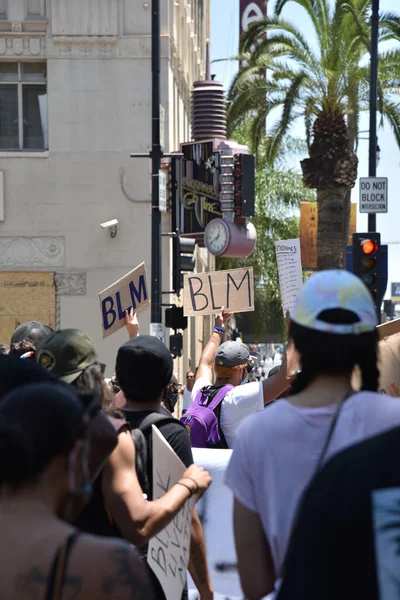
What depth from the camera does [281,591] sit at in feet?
6.37

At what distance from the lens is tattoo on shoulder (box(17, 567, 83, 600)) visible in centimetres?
215

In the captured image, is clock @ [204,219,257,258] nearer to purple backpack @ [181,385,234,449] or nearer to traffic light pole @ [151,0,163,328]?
traffic light pole @ [151,0,163,328]

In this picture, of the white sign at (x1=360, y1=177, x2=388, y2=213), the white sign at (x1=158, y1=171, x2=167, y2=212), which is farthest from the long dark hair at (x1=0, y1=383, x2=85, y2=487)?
the white sign at (x1=360, y1=177, x2=388, y2=213)

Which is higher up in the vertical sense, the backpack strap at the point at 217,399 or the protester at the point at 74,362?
the protester at the point at 74,362

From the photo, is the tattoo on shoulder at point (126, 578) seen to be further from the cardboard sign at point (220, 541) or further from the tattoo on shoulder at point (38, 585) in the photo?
the cardboard sign at point (220, 541)

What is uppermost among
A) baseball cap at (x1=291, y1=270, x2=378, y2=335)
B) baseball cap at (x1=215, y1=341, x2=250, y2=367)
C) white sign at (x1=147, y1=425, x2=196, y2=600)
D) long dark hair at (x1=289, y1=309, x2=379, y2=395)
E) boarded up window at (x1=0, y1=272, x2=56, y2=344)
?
baseball cap at (x1=291, y1=270, x2=378, y2=335)

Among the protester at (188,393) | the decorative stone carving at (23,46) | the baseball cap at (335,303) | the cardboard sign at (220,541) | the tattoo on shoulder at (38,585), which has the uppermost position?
the decorative stone carving at (23,46)

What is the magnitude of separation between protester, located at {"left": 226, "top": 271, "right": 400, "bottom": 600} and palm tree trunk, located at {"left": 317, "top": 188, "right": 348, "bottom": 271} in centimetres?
1941

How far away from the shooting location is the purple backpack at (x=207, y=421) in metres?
5.35

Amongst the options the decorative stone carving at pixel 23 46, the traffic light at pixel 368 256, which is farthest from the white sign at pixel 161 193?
the decorative stone carving at pixel 23 46

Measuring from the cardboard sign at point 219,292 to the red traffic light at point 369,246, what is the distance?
613 cm

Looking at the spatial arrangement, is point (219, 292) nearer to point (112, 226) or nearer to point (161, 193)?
point (161, 193)

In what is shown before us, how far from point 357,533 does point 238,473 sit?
105 centimetres

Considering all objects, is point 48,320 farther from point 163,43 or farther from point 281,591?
point 281,591
